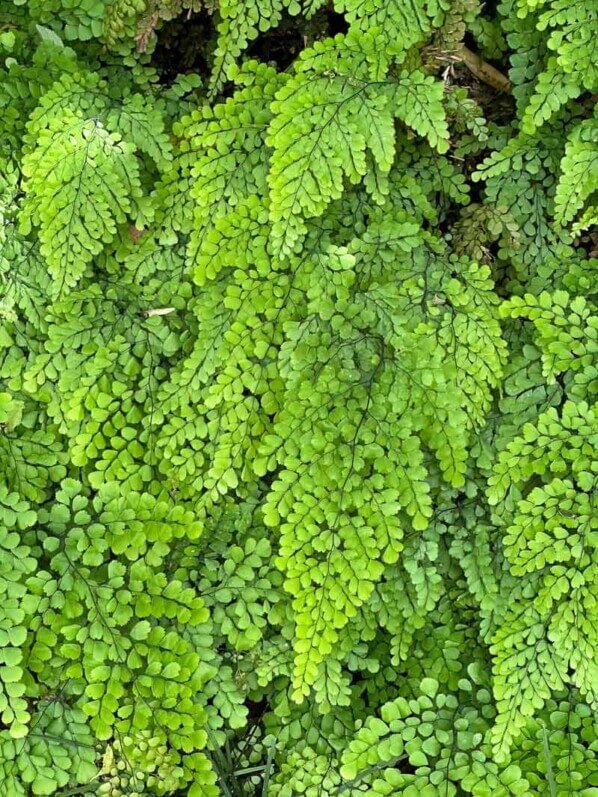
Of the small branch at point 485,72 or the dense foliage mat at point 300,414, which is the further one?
the small branch at point 485,72

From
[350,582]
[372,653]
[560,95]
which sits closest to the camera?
[350,582]

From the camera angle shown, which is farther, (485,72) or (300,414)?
(485,72)

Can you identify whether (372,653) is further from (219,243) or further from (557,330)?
(219,243)

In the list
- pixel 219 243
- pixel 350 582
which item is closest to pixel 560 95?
pixel 219 243

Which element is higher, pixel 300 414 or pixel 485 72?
pixel 485 72
